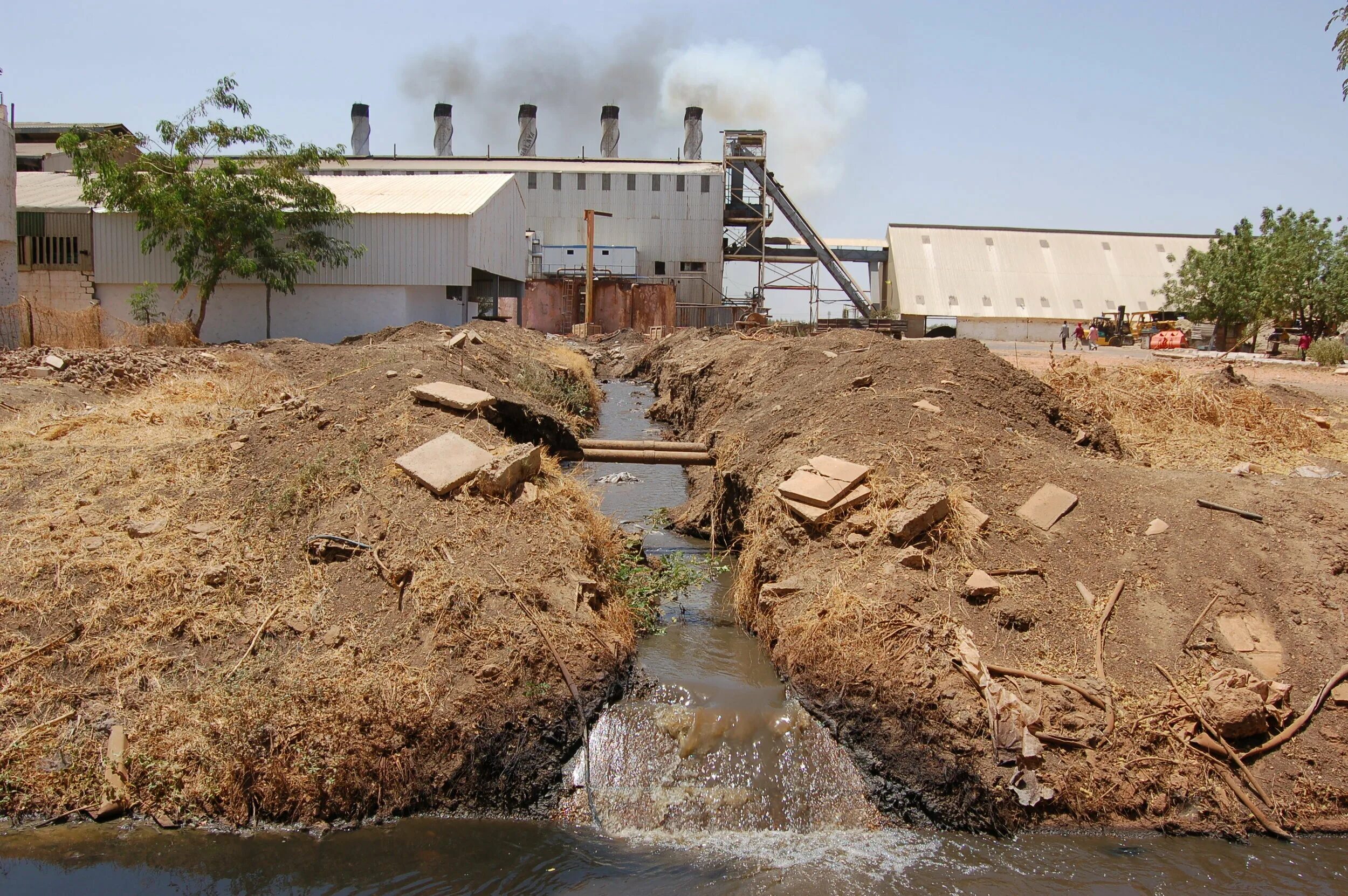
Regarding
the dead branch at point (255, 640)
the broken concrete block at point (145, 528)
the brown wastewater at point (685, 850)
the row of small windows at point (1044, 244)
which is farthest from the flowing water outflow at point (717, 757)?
the row of small windows at point (1044, 244)

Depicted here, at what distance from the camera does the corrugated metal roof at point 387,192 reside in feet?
89.2

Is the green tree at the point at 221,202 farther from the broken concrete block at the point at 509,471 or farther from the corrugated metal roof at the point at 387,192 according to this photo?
the broken concrete block at the point at 509,471

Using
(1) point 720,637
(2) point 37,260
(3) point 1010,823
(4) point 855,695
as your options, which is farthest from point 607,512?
(2) point 37,260

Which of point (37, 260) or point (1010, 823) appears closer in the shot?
point (1010, 823)

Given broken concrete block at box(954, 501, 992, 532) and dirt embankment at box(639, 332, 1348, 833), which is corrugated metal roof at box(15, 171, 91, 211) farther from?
broken concrete block at box(954, 501, 992, 532)

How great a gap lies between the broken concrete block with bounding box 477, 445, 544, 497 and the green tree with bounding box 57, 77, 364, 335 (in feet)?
62.3

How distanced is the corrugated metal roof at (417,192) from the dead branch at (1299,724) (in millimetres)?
24366

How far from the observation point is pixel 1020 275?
4694 centimetres

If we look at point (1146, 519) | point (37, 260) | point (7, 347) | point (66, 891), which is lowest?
point (66, 891)

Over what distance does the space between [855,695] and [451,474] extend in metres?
4.05

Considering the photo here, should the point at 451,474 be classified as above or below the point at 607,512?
above

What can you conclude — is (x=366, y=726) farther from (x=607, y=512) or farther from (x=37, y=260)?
(x=37, y=260)

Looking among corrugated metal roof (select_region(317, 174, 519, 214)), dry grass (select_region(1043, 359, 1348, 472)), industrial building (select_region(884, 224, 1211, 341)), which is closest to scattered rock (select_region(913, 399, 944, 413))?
dry grass (select_region(1043, 359, 1348, 472))

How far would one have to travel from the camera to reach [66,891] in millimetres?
5199
